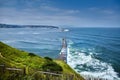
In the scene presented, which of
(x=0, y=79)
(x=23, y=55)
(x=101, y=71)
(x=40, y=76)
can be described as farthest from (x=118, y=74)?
(x=0, y=79)

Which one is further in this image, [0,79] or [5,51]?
[5,51]

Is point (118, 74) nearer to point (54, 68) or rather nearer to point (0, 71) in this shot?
point (54, 68)

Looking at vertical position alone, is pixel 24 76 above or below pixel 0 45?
below

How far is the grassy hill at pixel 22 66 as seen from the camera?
14.6 metres

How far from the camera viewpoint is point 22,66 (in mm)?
17297

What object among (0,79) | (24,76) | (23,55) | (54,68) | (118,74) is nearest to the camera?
(0,79)

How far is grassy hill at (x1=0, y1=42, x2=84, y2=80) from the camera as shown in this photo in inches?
574

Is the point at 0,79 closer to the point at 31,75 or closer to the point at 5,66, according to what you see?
the point at 5,66

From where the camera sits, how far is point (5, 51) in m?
21.7

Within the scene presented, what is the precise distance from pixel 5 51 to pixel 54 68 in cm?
502

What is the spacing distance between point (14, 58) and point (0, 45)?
2036mm

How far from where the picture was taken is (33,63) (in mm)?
21250

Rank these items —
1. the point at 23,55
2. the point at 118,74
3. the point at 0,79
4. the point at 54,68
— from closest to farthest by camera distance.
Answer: the point at 0,79 < the point at 54,68 < the point at 23,55 < the point at 118,74

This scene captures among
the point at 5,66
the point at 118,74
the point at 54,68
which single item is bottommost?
the point at 118,74
